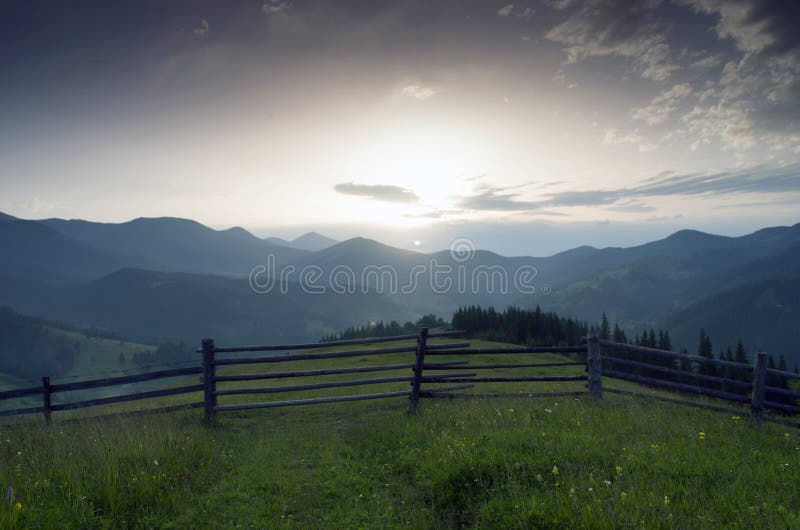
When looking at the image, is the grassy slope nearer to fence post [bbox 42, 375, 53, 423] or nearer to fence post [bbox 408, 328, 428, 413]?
fence post [bbox 42, 375, 53, 423]

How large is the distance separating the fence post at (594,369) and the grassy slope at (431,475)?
1.98 m

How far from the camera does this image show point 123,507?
19.3 feet

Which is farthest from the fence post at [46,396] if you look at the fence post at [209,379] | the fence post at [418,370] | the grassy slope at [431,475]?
the fence post at [418,370]

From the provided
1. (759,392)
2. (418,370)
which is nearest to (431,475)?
(418,370)

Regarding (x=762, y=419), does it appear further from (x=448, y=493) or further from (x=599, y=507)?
(x=448, y=493)

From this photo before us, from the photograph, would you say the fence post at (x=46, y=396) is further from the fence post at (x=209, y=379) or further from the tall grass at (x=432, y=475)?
the fence post at (x=209, y=379)

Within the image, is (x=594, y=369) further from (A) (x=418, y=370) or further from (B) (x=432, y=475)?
(B) (x=432, y=475)

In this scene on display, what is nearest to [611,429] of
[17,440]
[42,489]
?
[42,489]

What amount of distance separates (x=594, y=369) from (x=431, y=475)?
23.3ft

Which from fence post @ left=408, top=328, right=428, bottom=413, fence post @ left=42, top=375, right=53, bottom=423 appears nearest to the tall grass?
fence post @ left=42, top=375, right=53, bottom=423

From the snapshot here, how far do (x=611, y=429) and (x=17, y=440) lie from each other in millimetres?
12590

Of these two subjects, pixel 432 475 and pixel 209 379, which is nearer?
pixel 432 475

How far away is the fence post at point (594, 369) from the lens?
1162 cm

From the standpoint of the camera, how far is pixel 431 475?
6.86 meters
